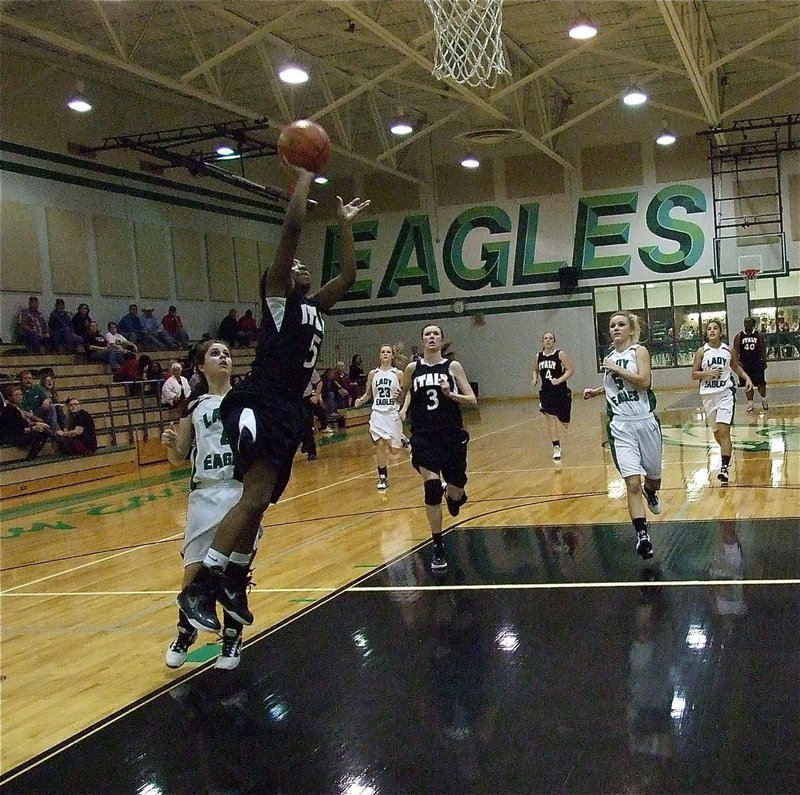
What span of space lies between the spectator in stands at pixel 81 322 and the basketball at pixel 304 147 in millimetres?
14171

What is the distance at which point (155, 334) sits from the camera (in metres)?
19.1

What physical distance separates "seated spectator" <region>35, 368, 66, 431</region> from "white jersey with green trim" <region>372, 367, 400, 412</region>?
508 cm

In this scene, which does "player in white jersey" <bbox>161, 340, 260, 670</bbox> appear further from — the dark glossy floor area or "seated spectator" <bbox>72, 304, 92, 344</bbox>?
"seated spectator" <bbox>72, 304, 92, 344</bbox>

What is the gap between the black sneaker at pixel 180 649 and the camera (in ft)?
14.4

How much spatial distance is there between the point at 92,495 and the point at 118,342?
6.20 metres

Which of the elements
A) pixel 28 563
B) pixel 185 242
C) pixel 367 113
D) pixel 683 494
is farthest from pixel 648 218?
pixel 28 563

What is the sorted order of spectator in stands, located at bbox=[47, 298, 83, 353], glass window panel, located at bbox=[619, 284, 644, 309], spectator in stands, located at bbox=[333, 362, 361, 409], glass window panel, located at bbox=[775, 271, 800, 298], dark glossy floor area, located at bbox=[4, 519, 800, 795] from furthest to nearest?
glass window panel, located at bbox=[619, 284, 644, 309] → glass window panel, located at bbox=[775, 271, 800, 298] → spectator in stands, located at bbox=[333, 362, 361, 409] → spectator in stands, located at bbox=[47, 298, 83, 353] → dark glossy floor area, located at bbox=[4, 519, 800, 795]

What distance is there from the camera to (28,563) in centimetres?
767

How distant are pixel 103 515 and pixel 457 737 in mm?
7525

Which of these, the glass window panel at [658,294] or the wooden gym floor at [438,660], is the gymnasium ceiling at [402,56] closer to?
the glass window panel at [658,294]

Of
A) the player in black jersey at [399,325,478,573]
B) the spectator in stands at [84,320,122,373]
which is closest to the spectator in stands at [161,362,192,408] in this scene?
the spectator in stands at [84,320,122,373]

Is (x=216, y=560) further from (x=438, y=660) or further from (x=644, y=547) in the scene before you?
(x=644, y=547)

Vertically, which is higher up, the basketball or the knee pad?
the basketball

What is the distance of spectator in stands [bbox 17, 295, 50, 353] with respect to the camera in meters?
16.2
